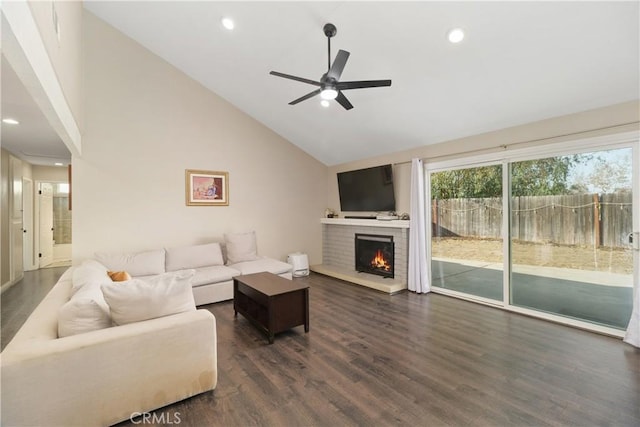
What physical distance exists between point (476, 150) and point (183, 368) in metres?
4.38

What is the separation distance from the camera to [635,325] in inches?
111

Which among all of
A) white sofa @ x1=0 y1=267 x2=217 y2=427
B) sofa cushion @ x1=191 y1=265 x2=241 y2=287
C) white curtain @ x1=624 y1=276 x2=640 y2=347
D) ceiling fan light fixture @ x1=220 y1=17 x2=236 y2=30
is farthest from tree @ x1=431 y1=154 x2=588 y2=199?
white sofa @ x1=0 y1=267 x2=217 y2=427

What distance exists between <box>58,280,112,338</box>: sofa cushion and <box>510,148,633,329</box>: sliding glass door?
4.59 m

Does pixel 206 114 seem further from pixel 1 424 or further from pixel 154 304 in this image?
pixel 1 424

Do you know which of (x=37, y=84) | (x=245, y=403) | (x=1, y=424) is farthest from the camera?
(x=245, y=403)

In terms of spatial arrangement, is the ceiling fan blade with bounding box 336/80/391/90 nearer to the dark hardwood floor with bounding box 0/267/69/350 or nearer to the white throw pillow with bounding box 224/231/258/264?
the white throw pillow with bounding box 224/231/258/264

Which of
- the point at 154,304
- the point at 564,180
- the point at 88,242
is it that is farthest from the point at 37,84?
the point at 564,180

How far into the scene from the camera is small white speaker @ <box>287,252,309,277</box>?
592cm

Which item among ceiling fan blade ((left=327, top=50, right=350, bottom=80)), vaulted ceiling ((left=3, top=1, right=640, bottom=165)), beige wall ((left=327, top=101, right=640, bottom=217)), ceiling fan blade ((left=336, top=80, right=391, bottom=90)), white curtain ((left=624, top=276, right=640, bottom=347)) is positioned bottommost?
white curtain ((left=624, top=276, right=640, bottom=347))

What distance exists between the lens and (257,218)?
5844mm

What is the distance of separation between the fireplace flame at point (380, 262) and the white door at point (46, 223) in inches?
314

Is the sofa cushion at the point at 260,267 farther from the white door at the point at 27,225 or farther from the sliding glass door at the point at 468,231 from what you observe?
the white door at the point at 27,225

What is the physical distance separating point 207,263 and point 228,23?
139 inches

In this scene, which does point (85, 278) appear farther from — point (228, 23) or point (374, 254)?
point (374, 254)
